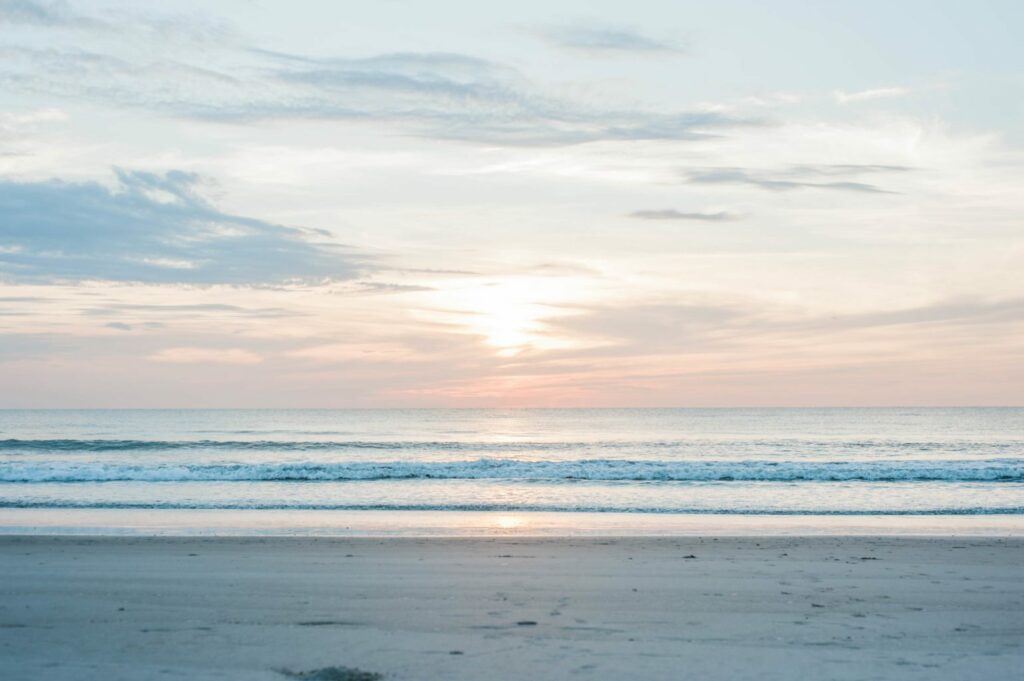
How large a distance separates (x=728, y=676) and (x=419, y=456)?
3989cm

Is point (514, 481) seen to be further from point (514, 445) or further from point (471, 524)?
point (514, 445)

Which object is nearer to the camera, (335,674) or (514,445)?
(335,674)

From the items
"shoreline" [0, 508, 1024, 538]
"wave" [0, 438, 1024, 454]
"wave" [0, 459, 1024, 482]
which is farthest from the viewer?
"wave" [0, 438, 1024, 454]

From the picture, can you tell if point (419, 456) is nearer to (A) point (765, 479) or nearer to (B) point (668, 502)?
(A) point (765, 479)

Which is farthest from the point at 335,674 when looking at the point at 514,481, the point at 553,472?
the point at 553,472

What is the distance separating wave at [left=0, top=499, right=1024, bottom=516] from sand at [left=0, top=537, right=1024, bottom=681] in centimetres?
654

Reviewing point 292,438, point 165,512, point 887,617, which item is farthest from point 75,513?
point 292,438

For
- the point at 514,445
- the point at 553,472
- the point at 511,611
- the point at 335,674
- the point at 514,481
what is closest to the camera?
the point at 335,674

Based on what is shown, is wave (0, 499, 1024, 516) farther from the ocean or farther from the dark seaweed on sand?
the dark seaweed on sand

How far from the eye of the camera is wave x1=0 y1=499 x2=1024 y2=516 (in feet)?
64.7

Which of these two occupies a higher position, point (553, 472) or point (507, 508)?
point (553, 472)

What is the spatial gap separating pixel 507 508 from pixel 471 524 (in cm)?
308

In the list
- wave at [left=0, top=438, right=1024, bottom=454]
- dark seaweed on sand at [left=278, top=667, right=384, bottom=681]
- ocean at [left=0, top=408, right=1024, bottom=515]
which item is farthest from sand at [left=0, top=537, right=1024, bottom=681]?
wave at [left=0, top=438, right=1024, bottom=454]

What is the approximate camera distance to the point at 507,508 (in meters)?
20.2
